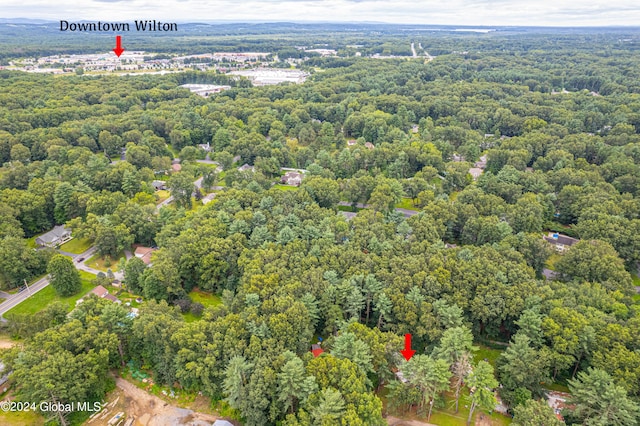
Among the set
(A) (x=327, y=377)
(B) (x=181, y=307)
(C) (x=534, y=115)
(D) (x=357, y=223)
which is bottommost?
(B) (x=181, y=307)

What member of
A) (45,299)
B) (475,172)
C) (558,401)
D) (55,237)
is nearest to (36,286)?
(45,299)

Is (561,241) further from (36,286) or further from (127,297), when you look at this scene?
(36,286)

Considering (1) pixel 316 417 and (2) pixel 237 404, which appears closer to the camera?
(1) pixel 316 417

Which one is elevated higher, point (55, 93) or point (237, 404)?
point (55, 93)

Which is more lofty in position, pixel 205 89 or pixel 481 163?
pixel 205 89

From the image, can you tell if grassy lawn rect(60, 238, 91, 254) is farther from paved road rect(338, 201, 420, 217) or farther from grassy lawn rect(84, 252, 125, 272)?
paved road rect(338, 201, 420, 217)

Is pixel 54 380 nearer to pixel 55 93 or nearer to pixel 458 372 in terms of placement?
pixel 458 372

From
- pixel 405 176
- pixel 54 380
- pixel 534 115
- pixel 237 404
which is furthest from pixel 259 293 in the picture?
pixel 534 115

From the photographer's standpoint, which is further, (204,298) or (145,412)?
(204,298)
